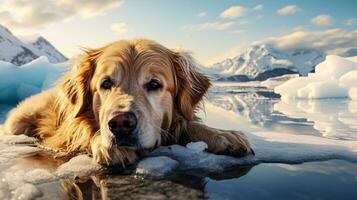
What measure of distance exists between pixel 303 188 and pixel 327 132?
357 centimetres

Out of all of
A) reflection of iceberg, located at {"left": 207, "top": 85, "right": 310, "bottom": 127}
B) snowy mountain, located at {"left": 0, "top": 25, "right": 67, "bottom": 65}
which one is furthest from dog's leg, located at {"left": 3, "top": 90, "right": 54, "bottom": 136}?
snowy mountain, located at {"left": 0, "top": 25, "right": 67, "bottom": 65}

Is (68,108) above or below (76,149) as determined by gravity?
above

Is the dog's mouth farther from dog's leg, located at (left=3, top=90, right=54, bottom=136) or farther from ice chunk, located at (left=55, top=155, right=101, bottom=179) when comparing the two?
dog's leg, located at (left=3, top=90, right=54, bottom=136)

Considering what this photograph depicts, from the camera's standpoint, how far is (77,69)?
4.51 meters

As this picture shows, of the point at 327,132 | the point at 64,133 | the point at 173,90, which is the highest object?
the point at 173,90

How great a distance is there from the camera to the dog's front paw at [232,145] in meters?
3.53

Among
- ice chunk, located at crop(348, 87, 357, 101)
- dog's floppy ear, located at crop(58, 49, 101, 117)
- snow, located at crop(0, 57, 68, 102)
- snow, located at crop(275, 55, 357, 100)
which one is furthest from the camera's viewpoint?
snow, located at crop(275, 55, 357, 100)

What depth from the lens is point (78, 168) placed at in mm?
3270

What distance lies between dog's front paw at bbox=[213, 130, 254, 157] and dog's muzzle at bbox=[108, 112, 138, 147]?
830 mm

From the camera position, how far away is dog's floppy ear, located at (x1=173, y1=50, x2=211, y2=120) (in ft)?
14.2

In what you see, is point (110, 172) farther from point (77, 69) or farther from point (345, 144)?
point (345, 144)

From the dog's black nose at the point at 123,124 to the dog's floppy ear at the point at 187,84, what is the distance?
1264 mm

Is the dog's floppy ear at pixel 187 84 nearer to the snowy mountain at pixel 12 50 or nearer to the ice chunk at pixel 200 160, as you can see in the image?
the ice chunk at pixel 200 160

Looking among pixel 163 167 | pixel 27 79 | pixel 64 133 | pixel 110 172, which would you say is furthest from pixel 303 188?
pixel 27 79
